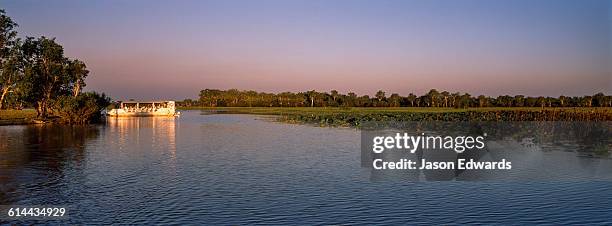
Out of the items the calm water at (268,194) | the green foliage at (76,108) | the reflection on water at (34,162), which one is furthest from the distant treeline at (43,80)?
the calm water at (268,194)

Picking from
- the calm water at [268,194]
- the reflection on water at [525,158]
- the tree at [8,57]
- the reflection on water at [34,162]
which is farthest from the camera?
the tree at [8,57]

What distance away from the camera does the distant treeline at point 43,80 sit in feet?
209

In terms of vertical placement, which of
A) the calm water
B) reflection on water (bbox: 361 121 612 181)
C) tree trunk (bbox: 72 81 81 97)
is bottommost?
the calm water

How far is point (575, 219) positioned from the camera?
15633 mm

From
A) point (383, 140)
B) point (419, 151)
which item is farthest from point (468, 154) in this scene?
point (383, 140)

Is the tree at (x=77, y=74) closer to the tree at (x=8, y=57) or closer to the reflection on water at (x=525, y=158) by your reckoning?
the tree at (x=8, y=57)

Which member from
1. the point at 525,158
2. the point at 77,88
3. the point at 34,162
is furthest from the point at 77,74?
the point at 525,158

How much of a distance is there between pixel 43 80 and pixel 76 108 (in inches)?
236

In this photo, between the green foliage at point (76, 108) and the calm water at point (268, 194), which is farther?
the green foliage at point (76, 108)

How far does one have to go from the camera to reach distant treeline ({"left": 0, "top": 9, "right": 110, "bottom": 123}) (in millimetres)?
63844

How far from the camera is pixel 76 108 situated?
7175cm

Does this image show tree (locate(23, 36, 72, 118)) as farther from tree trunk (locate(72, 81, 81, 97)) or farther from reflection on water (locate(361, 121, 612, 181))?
reflection on water (locate(361, 121, 612, 181))

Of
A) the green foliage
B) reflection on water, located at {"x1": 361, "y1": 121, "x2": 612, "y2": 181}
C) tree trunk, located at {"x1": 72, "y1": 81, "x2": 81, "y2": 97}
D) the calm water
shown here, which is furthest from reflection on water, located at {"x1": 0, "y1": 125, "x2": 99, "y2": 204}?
tree trunk, located at {"x1": 72, "y1": 81, "x2": 81, "y2": 97}

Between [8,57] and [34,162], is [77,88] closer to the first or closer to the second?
[8,57]
